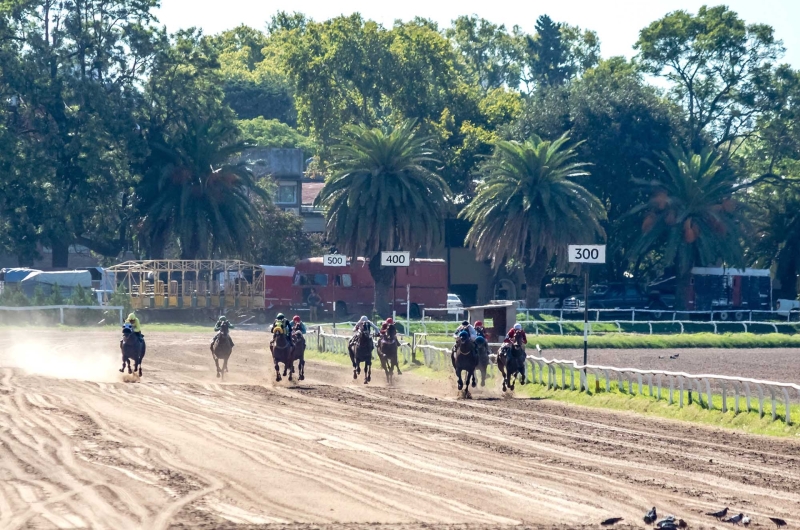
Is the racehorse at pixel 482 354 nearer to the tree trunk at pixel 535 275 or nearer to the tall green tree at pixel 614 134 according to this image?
the tree trunk at pixel 535 275

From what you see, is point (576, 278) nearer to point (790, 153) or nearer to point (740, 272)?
point (740, 272)

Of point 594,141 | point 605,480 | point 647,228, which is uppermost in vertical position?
point 594,141

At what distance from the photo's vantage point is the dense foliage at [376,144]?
198 feet

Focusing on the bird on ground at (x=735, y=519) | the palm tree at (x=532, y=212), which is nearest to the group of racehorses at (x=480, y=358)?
the bird on ground at (x=735, y=519)


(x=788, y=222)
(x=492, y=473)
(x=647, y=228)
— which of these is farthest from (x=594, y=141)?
(x=492, y=473)

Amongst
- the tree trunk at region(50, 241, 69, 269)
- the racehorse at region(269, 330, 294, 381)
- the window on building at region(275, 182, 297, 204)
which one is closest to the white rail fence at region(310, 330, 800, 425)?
the racehorse at region(269, 330, 294, 381)

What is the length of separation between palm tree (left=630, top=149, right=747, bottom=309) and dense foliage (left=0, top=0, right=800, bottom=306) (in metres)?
0.11

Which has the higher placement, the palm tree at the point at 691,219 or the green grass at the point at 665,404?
the palm tree at the point at 691,219

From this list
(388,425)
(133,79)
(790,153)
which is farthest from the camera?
(790,153)

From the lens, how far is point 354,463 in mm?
14375

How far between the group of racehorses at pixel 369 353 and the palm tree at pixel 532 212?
2742 centimetres

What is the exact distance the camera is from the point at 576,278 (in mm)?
72812

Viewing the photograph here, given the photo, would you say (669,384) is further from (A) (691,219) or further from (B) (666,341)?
(A) (691,219)

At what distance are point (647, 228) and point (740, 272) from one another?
520 cm
